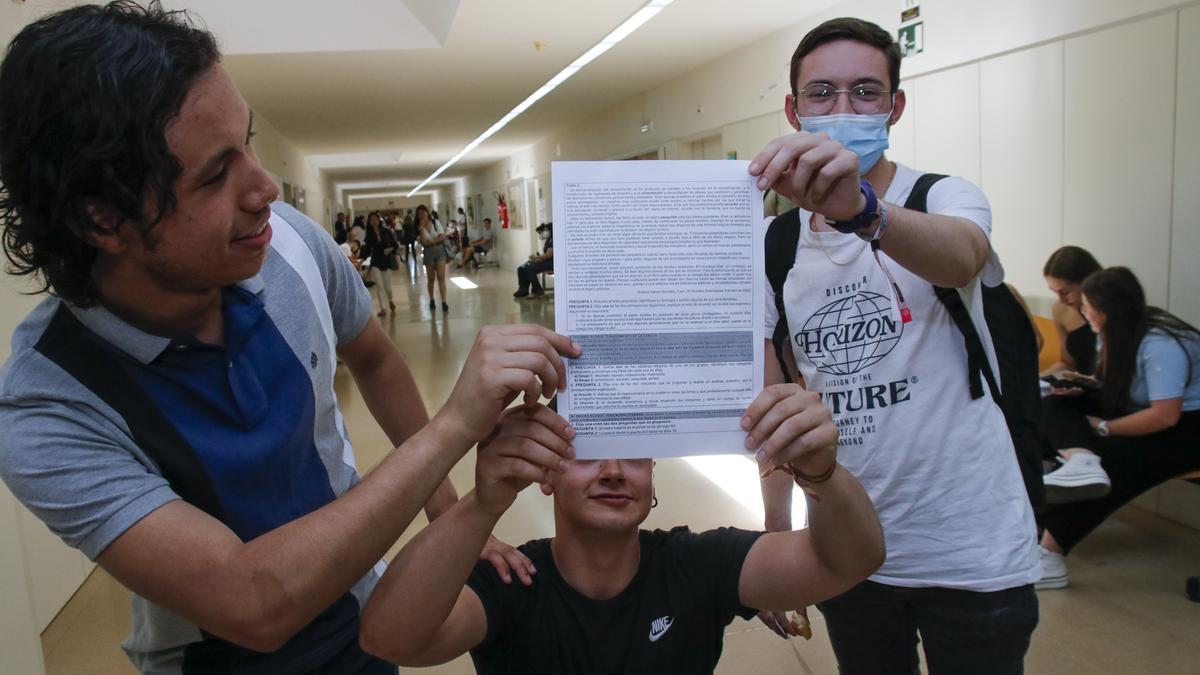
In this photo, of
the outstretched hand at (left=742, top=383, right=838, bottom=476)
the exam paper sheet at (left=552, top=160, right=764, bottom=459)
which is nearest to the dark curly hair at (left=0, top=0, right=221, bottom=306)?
the exam paper sheet at (left=552, top=160, right=764, bottom=459)

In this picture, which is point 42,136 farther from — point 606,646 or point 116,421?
point 606,646

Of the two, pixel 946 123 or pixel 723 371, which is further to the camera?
pixel 946 123

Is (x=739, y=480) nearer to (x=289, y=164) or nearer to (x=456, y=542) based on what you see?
(x=456, y=542)

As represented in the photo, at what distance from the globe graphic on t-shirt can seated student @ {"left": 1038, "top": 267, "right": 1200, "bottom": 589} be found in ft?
7.93

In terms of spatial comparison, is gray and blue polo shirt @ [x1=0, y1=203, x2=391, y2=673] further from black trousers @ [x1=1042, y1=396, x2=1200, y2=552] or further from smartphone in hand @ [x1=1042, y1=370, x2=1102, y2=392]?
smartphone in hand @ [x1=1042, y1=370, x2=1102, y2=392]

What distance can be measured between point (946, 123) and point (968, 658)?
5357 millimetres

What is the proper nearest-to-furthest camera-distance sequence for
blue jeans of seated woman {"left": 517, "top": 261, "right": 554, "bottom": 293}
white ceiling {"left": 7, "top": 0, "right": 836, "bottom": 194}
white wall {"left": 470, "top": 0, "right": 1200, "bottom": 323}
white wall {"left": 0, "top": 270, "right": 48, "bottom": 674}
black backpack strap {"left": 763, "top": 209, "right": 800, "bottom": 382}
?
1. black backpack strap {"left": 763, "top": 209, "right": 800, "bottom": 382}
2. white wall {"left": 0, "top": 270, "right": 48, "bottom": 674}
3. white wall {"left": 470, "top": 0, "right": 1200, "bottom": 323}
4. white ceiling {"left": 7, "top": 0, "right": 836, "bottom": 194}
5. blue jeans of seated woman {"left": 517, "top": 261, "right": 554, "bottom": 293}

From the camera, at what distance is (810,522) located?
1317mm

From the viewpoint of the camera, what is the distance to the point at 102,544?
95 cm

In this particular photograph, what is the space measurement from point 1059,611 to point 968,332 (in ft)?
8.12

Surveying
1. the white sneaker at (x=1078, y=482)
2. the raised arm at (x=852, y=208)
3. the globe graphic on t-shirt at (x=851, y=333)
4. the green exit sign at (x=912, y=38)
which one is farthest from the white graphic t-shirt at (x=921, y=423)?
the green exit sign at (x=912, y=38)

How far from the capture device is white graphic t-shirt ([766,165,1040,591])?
1.56 meters

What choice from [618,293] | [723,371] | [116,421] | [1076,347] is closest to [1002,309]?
[723,371]

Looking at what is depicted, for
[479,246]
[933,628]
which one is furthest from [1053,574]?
[479,246]
